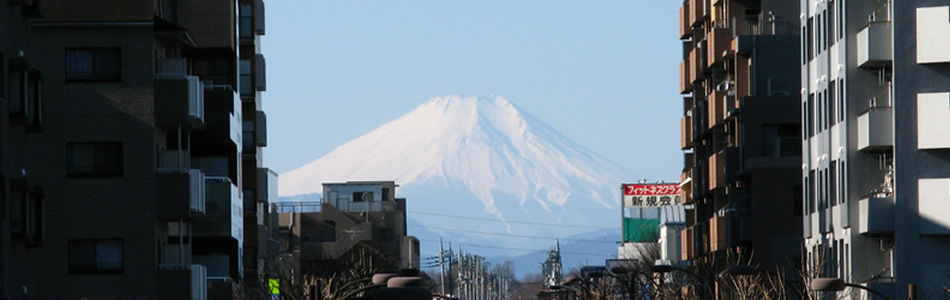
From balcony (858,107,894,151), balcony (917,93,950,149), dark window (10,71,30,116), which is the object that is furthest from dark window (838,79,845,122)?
dark window (10,71,30,116)

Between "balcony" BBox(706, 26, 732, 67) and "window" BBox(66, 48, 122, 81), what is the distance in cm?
3725

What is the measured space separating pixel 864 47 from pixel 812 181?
11.4m

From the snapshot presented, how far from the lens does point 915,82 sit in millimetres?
55938

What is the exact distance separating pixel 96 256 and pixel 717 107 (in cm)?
4009

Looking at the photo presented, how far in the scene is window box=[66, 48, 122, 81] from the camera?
52.6m

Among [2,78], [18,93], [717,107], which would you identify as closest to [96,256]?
[18,93]

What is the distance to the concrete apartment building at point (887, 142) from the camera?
181 feet

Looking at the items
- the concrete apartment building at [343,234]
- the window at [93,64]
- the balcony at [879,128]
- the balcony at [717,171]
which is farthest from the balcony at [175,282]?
the concrete apartment building at [343,234]

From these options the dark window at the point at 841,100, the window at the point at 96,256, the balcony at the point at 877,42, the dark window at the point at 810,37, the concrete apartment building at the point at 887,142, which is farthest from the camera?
the dark window at the point at 810,37

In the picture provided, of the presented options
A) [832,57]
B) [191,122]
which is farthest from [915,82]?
[191,122]

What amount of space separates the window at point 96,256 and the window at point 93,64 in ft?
14.8

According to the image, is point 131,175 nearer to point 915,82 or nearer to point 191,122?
point 191,122

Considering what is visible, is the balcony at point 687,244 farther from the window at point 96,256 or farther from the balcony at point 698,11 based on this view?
the window at point 96,256

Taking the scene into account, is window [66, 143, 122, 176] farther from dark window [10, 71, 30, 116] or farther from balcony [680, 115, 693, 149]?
balcony [680, 115, 693, 149]
